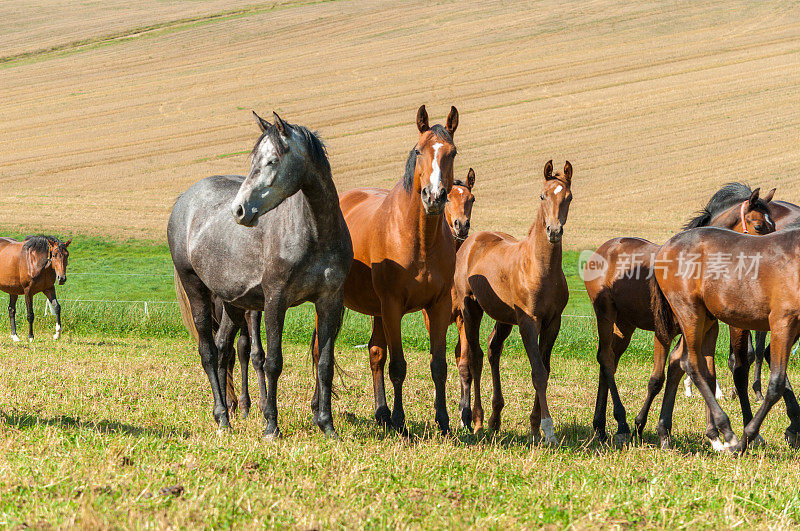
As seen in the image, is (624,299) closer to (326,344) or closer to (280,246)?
(326,344)

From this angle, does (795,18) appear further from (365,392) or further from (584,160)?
(365,392)

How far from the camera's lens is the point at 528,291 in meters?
7.01

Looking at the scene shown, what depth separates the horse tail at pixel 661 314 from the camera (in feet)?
23.4

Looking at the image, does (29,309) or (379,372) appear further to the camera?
(29,309)

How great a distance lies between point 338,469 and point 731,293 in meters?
3.52

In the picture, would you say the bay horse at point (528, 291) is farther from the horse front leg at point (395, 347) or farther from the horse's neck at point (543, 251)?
the horse front leg at point (395, 347)

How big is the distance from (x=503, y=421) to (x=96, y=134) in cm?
3616

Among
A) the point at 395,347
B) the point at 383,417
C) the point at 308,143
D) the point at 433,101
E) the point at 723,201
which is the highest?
the point at 433,101

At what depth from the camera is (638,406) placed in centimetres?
912

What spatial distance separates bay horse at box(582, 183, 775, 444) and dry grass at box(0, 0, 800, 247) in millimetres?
17769

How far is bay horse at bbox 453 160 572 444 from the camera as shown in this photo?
6.79 m

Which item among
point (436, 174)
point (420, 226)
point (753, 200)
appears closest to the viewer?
point (436, 174)

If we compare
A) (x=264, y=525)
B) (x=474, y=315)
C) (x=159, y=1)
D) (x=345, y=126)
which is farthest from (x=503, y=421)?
(x=159, y=1)

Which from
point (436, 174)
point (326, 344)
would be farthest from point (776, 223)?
point (326, 344)
